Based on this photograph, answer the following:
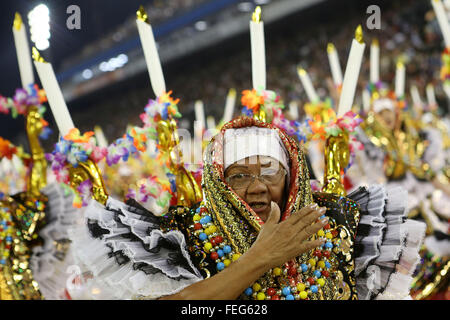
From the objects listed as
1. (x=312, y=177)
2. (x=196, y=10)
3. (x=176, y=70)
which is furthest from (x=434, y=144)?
(x=176, y=70)

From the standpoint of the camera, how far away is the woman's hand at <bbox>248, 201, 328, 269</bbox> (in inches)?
50.8

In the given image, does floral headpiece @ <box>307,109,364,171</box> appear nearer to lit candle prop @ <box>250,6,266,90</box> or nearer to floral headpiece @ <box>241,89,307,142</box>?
floral headpiece @ <box>241,89,307,142</box>

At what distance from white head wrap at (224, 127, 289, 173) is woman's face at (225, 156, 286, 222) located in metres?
0.02

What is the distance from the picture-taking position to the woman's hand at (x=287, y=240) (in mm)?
1290

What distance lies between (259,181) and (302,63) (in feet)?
32.2

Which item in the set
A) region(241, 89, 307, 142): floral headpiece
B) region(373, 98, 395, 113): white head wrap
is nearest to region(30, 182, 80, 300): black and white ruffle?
region(241, 89, 307, 142): floral headpiece

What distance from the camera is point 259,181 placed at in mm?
1546

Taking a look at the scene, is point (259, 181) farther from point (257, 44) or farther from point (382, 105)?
point (382, 105)

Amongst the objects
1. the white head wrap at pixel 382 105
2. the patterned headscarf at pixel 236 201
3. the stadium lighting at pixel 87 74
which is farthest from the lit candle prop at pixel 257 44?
the stadium lighting at pixel 87 74

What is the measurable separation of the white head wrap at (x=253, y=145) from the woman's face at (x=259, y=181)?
0.06 ft

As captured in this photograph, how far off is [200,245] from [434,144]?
3780mm

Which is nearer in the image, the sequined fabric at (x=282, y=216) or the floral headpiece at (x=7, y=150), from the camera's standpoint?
the sequined fabric at (x=282, y=216)

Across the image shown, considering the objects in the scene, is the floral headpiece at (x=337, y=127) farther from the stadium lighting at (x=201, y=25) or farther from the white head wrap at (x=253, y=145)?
the stadium lighting at (x=201, y=25)
